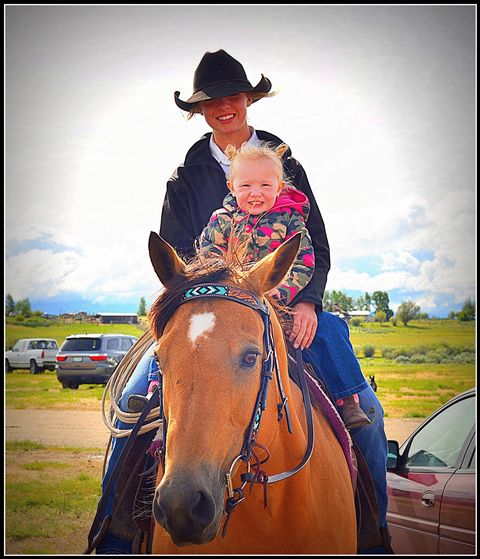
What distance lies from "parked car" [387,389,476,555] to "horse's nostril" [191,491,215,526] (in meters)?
2.89

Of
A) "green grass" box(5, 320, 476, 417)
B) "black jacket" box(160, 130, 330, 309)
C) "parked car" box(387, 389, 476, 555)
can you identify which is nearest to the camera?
"black jacket" box(160, 130, 330, 309)

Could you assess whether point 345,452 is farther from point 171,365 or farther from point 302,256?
point 171,365

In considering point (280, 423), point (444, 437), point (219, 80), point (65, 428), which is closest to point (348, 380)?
point (280, 423)

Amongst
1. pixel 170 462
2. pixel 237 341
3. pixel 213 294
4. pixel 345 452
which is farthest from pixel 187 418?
pixel 345 452

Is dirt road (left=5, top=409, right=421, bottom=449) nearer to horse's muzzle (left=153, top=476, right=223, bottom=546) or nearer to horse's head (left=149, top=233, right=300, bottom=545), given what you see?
horse's head (left=149, top=233, right=300, bottom=545)

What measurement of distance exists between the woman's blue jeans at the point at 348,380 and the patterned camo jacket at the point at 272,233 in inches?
15.5

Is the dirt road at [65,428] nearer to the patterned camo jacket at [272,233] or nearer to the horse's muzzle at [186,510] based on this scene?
the patterned camo jacket at [272,233]

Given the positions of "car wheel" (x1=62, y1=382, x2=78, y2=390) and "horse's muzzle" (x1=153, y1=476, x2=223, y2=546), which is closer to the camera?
"horse's muzzle" (x1=153, y1=476, x2=223, y2=546)

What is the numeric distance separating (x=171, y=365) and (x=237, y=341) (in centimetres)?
29

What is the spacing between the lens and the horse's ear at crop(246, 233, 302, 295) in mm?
2773

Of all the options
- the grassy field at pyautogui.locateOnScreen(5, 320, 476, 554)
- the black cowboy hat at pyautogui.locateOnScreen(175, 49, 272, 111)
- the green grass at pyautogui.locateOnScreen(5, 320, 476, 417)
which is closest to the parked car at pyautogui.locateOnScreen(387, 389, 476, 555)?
the black cowboy hat at pyautogui.locateOnScreen(175, 49, 272, 111)

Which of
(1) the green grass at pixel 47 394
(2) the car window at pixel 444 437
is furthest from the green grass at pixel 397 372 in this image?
(2) the car window at pixel 444 437

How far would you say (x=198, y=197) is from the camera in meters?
4.32

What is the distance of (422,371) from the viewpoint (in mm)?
22906
